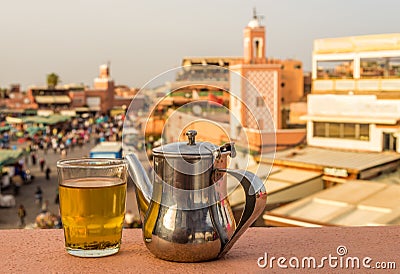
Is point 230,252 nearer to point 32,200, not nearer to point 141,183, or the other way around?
point 141,183

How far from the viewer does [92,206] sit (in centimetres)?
87

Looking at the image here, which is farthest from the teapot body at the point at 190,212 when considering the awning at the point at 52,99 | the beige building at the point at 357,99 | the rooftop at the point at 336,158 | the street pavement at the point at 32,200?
the awning at the point at 52,99

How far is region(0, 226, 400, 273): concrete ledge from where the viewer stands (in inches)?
32.7

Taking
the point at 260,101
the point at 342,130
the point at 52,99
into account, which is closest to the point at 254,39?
the point at 342,130

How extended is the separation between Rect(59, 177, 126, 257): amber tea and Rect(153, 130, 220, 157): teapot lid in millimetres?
84

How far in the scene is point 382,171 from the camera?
27.1 feet

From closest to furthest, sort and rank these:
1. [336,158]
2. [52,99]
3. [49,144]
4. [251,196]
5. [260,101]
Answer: [251,196] → [260,101] → [336,158] → [49,144] → [52,99]

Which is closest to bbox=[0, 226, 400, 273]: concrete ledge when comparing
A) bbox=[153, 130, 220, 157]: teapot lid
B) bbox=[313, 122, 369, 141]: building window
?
bbox=[153, 130, 220, 157]: teapot lid

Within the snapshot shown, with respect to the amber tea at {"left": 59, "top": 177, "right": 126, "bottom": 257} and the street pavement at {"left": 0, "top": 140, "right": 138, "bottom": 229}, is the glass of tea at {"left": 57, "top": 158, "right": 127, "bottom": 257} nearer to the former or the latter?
the amber tea at {"left": 59, "top": 177, "right": 126, "bottom": 257}

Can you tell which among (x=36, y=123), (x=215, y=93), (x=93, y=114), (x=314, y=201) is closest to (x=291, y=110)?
(x=314, y=201)

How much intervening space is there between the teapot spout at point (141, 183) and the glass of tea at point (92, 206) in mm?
19

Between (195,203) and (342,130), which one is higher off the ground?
→ (195,203)

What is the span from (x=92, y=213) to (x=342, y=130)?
952cm

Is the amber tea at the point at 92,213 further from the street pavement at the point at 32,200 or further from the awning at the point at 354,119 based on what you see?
the awning at the point at 354,119
